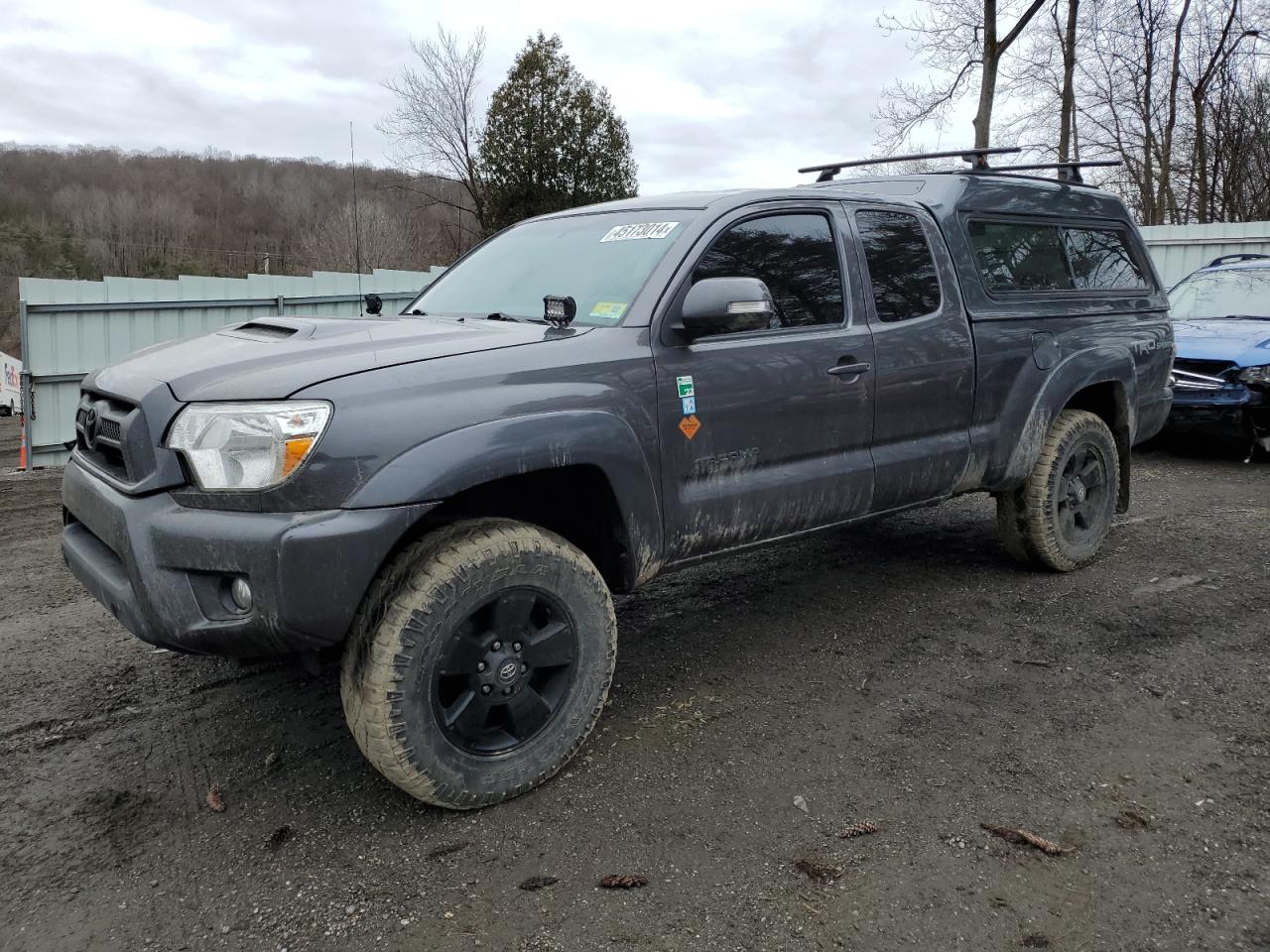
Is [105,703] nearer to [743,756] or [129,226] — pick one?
[743,756]

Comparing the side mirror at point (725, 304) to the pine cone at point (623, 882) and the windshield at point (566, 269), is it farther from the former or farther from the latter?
Answer: the pine cone at point (623, 882)

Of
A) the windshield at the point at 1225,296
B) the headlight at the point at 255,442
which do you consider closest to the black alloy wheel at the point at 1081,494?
the headlight at the point at 255,442

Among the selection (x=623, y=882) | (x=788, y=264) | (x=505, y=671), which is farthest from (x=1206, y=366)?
(x=623, y=882)

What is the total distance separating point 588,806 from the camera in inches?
110

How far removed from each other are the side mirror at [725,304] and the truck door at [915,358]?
93 cm

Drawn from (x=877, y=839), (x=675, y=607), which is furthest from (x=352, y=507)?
(x=675, y=607)

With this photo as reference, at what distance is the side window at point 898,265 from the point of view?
391 cm

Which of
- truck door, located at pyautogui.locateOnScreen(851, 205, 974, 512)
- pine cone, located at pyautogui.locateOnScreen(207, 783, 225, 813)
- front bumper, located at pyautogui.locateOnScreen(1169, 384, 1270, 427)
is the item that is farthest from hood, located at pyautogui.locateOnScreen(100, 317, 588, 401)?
front bumper, located at pyautogui.locateOnScreen(1169, 384, 1270, 427)

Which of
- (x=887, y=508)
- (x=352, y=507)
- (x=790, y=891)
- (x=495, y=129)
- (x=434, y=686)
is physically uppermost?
(x=495, y=129)

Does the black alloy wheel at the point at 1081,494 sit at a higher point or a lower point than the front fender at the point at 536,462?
lower

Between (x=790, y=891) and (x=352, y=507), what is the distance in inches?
59.3

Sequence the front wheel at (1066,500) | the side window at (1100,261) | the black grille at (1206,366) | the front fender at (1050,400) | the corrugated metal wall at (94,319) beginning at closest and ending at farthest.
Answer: the front fender at (1050,400)
the front wheel at (1066,500)
the side window at (1100,261)
the black grille at (1206,366)
the corrugated metal wall at (94,319)

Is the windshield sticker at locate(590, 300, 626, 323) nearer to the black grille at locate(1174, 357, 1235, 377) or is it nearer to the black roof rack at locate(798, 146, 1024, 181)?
the black roof rack at locate(798, 146, 1024, 181)

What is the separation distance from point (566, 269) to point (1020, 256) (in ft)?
7.95
